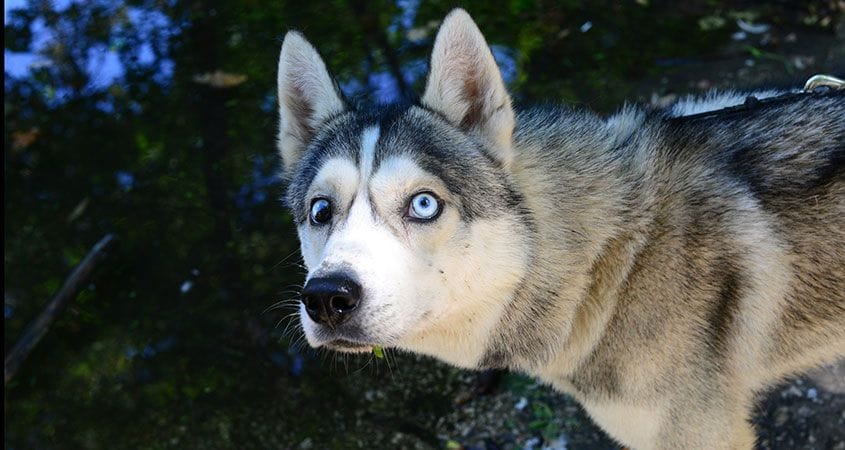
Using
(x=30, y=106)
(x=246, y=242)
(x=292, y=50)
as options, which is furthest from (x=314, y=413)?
(x=30, y=106)

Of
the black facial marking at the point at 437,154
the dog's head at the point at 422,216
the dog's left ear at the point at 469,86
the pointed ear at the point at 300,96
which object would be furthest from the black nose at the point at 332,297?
the pointed ear at the point at 300,96

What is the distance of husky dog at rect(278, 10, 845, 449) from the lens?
2643mm

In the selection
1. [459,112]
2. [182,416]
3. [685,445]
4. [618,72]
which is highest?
[459,112]

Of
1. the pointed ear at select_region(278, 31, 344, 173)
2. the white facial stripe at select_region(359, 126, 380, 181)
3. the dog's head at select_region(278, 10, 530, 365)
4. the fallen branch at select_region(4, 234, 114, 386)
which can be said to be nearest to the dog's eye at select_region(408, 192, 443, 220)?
the dog's head at select_region(278, 10, 530, 365)

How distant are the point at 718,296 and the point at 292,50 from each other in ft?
6.17

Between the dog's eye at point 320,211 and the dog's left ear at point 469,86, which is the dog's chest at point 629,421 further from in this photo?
the dog's eye at point 320,211

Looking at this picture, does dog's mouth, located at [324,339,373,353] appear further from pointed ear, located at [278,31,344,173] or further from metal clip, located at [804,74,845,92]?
metal clip, located at [804,74,845,92]

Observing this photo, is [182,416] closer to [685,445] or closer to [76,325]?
[76,325]

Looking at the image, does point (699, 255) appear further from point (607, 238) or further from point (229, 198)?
point (229, 198)

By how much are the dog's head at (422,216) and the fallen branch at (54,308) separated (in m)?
2.62

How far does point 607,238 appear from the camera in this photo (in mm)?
2785

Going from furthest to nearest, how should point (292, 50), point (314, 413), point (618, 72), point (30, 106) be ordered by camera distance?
point (30, 106)
point (618, 72)
point (314, 413)
point (292, 50)

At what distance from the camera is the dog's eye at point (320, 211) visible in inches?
108

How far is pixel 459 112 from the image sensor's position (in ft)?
9.37
